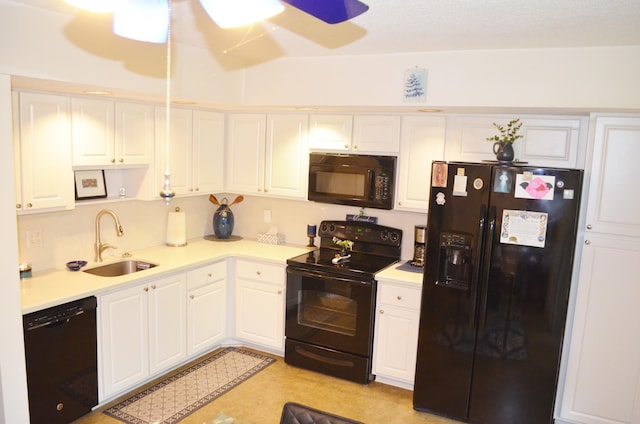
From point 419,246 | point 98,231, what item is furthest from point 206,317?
point 419,246

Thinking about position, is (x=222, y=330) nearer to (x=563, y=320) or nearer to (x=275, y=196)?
(x=275, y=196)

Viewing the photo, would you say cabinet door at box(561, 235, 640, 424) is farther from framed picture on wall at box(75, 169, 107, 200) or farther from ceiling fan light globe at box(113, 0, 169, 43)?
framed picture on wall at box(75, 169, 107, 200)

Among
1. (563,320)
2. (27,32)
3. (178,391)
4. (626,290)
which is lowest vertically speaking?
(178,391)

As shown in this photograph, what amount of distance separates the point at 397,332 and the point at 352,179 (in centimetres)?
123

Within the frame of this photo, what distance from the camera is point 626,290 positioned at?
3096 millimetres

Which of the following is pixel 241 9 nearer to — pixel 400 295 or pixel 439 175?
pixel 439 175

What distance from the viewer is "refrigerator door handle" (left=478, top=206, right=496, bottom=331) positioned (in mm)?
3207

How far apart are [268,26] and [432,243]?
1.71m

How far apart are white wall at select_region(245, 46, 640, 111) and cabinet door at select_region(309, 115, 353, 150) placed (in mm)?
388

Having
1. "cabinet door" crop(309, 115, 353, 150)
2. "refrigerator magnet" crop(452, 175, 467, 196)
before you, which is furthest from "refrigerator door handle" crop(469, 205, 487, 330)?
"cabinet door" crop(309, 115, 353, 150)

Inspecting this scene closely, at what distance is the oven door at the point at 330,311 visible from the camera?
3.80m

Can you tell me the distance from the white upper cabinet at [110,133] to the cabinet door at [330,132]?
127 cm

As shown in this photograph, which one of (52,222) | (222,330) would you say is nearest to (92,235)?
(52,222)

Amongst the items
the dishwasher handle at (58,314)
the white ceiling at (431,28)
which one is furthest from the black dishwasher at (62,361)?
the white ceiling at (431,28)
